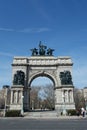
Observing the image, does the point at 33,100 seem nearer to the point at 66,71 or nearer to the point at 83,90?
the point at 83,90

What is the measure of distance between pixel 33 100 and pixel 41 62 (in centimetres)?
4516

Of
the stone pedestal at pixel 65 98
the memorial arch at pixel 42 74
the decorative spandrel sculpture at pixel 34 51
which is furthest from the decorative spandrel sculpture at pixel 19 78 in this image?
the stone pedestal at pixel 65 98

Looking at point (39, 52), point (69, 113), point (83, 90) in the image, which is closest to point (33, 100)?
point (83, 90)

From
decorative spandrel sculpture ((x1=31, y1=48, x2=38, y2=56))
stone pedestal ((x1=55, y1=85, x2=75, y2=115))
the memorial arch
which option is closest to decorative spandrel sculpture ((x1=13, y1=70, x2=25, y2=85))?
the memorial arch

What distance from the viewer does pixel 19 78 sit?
4988 cm

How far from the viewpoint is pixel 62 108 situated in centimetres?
4831

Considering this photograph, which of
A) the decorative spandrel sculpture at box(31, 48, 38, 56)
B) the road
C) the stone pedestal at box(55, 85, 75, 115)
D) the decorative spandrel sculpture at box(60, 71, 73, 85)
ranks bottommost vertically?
the road

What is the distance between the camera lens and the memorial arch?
4888 centimetres

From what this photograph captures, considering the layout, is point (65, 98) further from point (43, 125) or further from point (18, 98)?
point (43, 125)

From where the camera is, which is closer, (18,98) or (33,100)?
(18,98)

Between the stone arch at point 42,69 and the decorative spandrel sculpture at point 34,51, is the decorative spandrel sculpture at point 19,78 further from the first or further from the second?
the decorative spandrel sculpture at point 34,51

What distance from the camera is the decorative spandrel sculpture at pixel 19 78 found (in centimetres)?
4969

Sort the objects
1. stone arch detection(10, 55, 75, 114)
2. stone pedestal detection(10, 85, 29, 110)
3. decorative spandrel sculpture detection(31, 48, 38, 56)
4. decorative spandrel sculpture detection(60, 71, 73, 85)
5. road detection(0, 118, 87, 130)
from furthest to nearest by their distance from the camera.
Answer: decorative spandrel sculpture detection(31, 48, 38, 56) → stone arch detection(10, 55, 75, 114) → decorative spandrel sculpture detection(60, 71, 73, 85) → stone pedestal detection(10, 85, 29, 110) → road detection(0, 118, 87, 130)

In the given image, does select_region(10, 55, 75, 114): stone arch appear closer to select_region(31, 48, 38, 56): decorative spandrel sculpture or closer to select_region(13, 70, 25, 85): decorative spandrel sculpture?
select_region(13, 70, 25, 85): decorative spandrel sculpture
